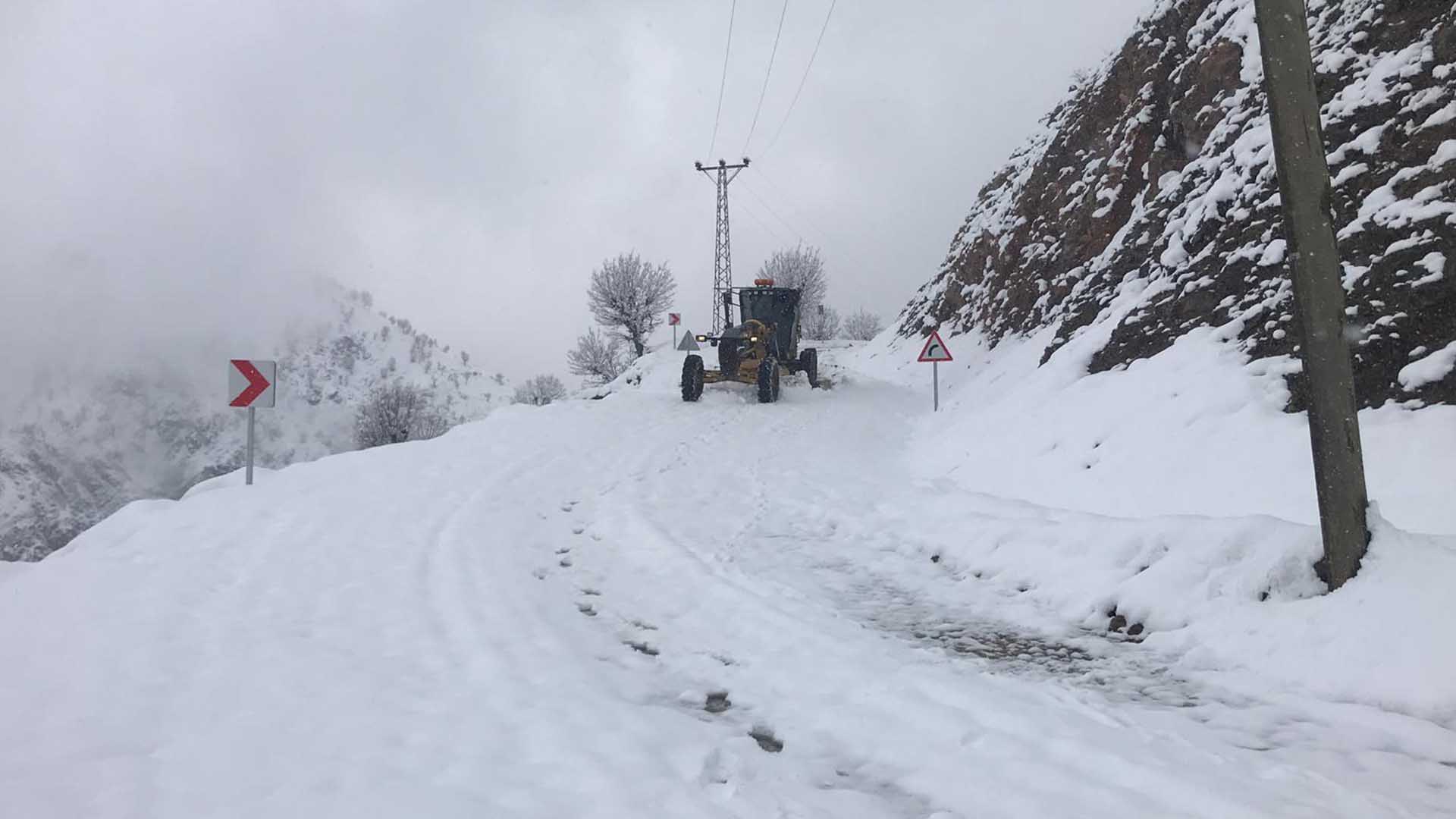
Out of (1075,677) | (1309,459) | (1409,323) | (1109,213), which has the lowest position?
(1075,677)

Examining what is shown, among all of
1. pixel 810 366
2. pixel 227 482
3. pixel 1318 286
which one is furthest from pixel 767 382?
pixel 1318 286

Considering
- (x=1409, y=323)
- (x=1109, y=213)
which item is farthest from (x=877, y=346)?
(x=1409, y=323)

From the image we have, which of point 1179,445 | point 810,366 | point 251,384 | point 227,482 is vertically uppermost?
point 810,366

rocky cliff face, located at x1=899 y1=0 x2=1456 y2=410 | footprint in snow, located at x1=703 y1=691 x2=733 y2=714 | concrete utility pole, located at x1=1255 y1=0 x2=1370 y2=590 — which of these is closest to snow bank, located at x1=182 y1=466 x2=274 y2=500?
footprint in snow, located at x1=703 y1=691 x2=733 y2=714

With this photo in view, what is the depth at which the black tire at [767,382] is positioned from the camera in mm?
18078

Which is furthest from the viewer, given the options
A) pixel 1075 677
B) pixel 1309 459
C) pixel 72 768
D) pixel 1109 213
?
pixel 1109 213

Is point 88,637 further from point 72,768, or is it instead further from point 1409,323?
point 1409,323

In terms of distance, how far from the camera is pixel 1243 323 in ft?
26.5

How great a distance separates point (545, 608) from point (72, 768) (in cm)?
248

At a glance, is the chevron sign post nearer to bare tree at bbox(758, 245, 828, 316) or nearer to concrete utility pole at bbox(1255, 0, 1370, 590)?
concrete utility pole at bbox(1255, 0, 1370, 590)

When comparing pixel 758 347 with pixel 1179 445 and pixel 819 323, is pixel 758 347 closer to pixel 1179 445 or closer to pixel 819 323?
pixel 1179 445

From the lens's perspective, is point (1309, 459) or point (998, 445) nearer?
point (1309, 459)

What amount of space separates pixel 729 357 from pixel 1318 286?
15.5 m

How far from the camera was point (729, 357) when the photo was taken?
1902cm
